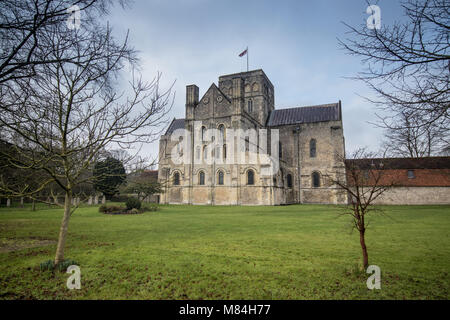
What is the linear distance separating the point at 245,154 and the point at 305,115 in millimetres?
15632

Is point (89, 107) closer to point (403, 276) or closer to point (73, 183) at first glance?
point (73, 183)

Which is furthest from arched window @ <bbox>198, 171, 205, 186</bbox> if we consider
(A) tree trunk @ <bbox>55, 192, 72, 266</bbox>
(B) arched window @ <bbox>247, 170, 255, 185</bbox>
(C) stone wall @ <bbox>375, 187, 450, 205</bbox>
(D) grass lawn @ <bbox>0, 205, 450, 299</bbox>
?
(A) tree trunk @ <bbox>55, 192, 72, 266</bbox>

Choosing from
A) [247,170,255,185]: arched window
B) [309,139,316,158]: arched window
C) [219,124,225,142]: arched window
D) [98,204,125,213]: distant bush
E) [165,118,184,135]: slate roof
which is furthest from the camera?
[165,118,184,135]: slate roof

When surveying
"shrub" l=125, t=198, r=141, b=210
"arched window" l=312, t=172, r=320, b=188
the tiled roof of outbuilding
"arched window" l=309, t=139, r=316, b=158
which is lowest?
"shrub" l=125, t=198, r=141, b=210

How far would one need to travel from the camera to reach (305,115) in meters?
42.4

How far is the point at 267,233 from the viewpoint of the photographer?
10859mm

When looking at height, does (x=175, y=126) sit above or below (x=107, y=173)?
above

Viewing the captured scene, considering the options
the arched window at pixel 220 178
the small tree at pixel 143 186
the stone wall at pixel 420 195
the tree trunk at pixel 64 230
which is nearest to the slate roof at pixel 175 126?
the arched window at pixel 220 178

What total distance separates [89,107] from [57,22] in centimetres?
179

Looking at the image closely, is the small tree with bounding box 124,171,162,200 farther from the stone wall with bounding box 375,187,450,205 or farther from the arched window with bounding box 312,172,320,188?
the stone wall with bounding box 375,187,450,205

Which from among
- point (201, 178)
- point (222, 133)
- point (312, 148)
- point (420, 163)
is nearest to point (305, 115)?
point (312, 148)

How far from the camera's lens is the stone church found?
1297 inches

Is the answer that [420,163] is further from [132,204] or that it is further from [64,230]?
[64,230]

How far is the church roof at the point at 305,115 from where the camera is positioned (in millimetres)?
40225
